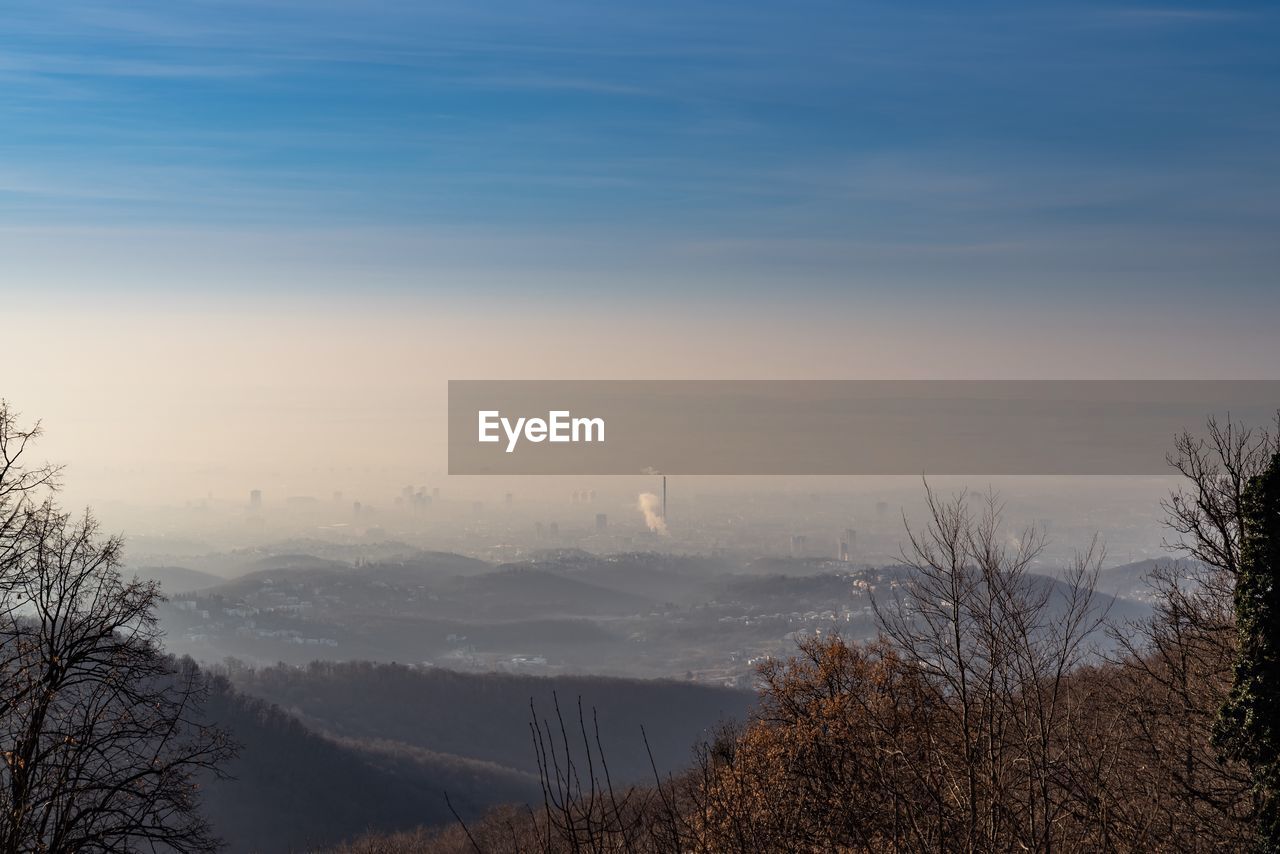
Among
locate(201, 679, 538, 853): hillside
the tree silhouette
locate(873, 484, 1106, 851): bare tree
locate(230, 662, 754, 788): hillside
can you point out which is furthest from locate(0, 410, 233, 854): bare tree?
locate(230, 662, 754, 788): hillside

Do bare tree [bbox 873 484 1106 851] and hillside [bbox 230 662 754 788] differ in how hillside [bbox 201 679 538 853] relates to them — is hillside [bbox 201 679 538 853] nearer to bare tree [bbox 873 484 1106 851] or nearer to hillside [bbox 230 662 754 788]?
hillside [bbox 230 662 754 788]

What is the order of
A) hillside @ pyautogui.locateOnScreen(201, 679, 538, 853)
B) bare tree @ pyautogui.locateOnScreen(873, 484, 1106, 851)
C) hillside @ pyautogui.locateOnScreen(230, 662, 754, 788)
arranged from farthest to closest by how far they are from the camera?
hillside @ pyautogui.locateOnScreen(230, 662, 754, 788), hillside @ pyautogui.locateOnScreen(201, 679, 538, 853), bare tree @ pyautogui.locateOnScreen(873, 484, 1106, 851)

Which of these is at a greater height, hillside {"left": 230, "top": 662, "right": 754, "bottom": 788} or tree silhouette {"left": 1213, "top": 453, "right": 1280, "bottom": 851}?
tree silhouette {"left": 1213, "top": 453, "right": 1280, "bottom": 851}

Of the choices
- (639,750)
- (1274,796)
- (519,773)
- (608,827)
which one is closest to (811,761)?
(1274,796)

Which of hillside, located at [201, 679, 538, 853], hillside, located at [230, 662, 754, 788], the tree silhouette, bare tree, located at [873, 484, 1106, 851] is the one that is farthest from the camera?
hillside, located at [230, 662, 754, 788]

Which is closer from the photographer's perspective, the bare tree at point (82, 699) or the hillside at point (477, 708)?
the bare tree at point (82, 699)

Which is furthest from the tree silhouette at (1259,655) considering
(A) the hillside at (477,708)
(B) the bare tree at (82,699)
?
(A) the hillside at (477,708)

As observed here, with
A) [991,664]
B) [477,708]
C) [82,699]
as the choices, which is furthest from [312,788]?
[991,664]

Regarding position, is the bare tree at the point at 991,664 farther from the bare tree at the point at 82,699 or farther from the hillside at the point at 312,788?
the hillside at the point at 312,788
